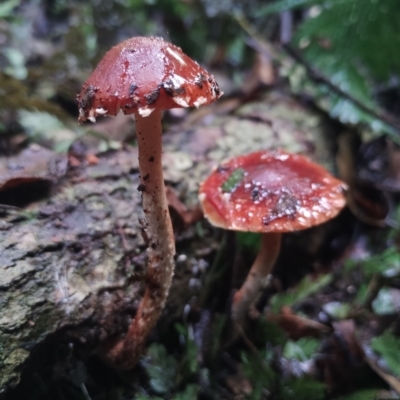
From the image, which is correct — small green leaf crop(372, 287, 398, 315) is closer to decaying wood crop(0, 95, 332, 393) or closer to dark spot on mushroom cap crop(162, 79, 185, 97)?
decaying wood crop(0, 95, 332, 393)

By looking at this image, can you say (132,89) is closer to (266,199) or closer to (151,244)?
(151,244)

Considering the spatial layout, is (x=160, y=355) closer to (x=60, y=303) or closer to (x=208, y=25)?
(x=60, y=303)

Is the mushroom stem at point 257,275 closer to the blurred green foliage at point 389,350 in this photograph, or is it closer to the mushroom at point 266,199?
the mushroom at point 266,199

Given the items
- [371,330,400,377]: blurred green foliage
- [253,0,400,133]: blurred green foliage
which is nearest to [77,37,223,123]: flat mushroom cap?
[371,330,400,377]: blurred green foliage

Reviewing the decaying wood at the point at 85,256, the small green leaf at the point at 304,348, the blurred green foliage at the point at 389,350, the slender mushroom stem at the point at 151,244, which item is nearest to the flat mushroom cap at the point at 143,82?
the slender mushroom stem at the point at 151,244

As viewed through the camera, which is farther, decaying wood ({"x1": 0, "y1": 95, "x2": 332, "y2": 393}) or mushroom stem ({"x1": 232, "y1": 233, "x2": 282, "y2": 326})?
mushroom stem ({"x1": 232, "y1": 233, "x2": 282, "y2": 326})

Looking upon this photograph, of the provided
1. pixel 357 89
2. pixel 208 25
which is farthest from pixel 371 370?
pixel 208 25

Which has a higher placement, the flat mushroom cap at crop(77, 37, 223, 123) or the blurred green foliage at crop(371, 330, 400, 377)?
the flat mushroom cap at crop(77, 37, 223, 123)
